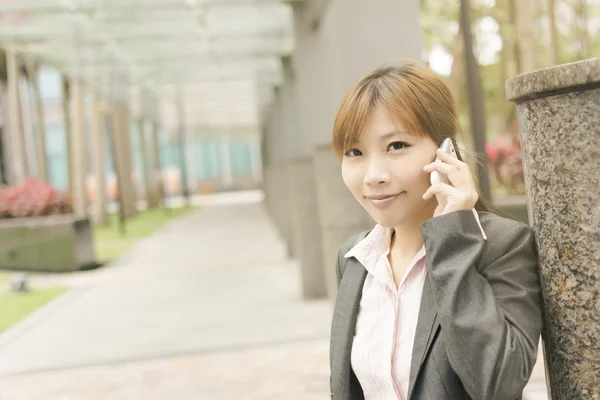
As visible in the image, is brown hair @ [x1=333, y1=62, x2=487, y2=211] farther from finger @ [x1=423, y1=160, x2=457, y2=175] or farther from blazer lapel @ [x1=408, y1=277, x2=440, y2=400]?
blazer lapel @ [x1=408, y1=277, x2=440, y2=400]

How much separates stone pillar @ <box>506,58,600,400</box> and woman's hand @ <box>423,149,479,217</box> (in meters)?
0.15

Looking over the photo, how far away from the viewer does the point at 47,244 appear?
14.4m

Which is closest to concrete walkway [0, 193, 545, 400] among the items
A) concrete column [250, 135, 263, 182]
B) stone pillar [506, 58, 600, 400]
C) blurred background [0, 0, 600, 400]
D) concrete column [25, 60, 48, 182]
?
blurred background [0, 0, 600, 400]

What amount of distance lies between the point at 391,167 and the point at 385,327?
1.32ft

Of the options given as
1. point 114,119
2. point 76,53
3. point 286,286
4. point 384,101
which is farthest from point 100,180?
point 384,101

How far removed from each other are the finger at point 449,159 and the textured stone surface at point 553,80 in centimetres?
19

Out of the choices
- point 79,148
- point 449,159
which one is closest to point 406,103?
point 449,159

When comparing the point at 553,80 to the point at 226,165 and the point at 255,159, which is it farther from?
the point at 255,159

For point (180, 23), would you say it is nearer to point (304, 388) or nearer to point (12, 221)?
point (12, 221)

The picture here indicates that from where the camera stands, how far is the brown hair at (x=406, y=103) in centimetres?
190

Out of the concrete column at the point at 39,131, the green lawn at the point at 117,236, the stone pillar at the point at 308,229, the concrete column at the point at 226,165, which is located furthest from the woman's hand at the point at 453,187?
the concrete column at the point at 226,165

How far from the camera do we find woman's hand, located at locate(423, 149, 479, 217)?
1.79 metres

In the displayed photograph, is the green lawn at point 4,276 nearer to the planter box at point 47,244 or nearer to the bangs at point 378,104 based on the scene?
the planter box at point 47,244

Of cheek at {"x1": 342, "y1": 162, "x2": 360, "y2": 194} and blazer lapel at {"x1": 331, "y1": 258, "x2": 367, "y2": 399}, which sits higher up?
cheek at {"x1": 342, "y1": 162, "x2": 360, "y2": 194}
